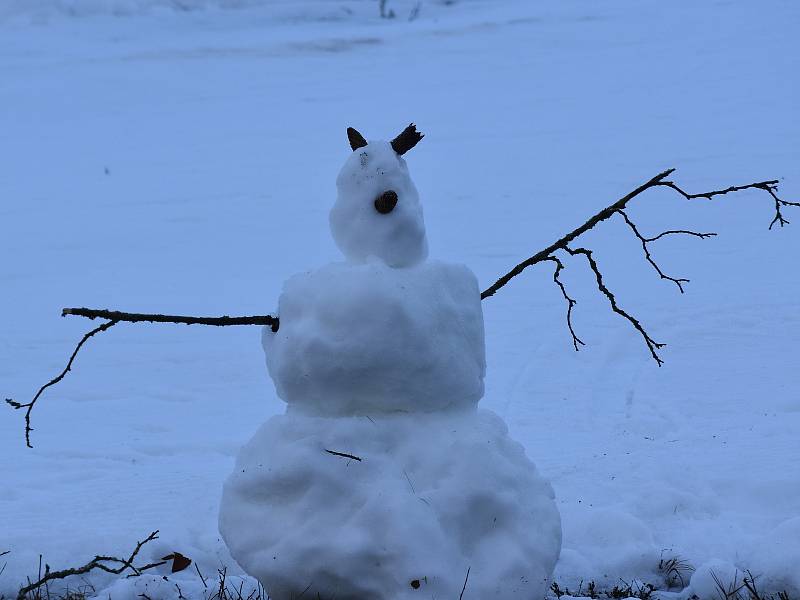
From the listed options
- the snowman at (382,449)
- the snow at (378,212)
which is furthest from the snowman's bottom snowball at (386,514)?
the snow at (378,212)

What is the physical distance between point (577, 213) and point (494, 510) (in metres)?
8.32

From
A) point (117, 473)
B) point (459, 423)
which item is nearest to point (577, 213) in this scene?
point (117, 473)

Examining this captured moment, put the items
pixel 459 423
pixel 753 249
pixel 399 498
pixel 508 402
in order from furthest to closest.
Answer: pixel 753 249
pixel 508 402
pixel 459 423
pixel 399 498

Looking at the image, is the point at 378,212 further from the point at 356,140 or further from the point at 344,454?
the point at 344,454

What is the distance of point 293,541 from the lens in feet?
8.59

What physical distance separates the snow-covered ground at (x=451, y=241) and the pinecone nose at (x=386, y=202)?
188 cm

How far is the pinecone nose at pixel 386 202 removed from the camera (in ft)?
9.08

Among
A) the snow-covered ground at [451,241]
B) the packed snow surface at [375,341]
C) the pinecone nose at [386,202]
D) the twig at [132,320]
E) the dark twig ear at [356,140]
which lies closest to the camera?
the twig at [132,320]

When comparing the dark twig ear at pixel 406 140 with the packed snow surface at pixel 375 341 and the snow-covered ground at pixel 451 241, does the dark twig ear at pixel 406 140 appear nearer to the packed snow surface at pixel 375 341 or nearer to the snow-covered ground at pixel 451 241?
the packed snow surface at pixel 375 341

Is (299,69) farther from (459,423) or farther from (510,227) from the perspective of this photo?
(459,423)

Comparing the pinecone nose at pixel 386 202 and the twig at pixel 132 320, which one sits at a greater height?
the pinecone nose at pixel 386 202

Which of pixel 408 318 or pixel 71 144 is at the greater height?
pixel 408 318

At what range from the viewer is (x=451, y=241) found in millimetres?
10000

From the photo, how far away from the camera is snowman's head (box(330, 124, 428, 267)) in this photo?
2.79 metres
